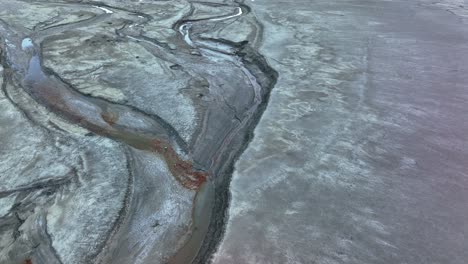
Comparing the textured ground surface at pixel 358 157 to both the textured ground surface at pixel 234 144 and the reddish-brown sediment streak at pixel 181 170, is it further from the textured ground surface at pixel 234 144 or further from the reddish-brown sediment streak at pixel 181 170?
the reddish-brown sediment streak at pixel 181 170

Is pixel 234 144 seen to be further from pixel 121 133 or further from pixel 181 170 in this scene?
pixel 121 133

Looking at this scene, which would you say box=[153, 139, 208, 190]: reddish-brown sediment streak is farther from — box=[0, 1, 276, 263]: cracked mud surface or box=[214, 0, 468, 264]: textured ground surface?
box=[214, 0, 468, 264]: textured ground surface

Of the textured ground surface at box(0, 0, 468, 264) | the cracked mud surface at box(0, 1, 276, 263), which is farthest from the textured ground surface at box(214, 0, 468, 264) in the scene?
the cracked mud surface at box(0, 1, 276, 263)

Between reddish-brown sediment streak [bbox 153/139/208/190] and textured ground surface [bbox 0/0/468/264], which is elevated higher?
textured ground surface [bbox 0/0/468/264]

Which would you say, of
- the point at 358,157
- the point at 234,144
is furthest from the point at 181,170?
the point at 358,157

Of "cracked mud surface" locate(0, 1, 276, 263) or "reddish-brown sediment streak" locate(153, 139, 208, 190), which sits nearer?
"cracked mud surface" locate(0, 1, 276, 263)

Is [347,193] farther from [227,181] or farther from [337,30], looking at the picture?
[337,30]
